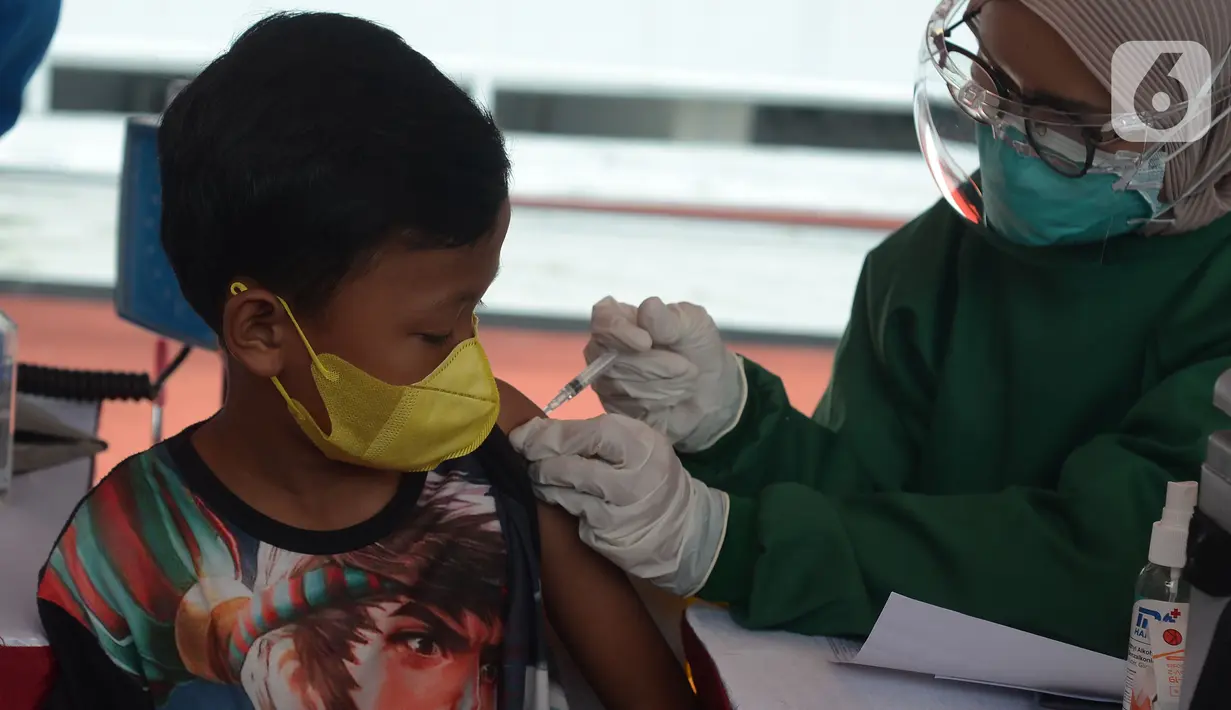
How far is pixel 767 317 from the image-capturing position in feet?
15.3

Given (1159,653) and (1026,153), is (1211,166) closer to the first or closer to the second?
(1026,153)

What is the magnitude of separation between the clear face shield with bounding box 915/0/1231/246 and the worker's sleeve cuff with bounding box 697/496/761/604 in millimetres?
372

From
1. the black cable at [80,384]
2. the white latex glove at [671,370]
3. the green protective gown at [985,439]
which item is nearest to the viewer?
the green protective gown at [985,439]

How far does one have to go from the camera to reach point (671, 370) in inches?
50.4

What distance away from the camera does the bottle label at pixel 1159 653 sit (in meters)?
0.80

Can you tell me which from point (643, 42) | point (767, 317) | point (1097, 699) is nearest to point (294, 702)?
point (1097, 699)

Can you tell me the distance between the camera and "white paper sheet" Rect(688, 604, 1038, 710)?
98 cm

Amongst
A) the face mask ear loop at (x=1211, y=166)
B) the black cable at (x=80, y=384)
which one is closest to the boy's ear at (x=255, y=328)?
the black cable at (x=80, y=384)

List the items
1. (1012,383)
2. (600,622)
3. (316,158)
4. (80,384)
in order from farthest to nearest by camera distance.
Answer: (80,384), (1012,383), (600,622), (316,158)

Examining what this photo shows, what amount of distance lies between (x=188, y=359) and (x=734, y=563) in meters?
3.13

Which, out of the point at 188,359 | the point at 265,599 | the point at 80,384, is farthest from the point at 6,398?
the point at 188,359

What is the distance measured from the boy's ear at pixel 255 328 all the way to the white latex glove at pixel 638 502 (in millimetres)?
257

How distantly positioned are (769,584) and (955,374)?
0.37 m

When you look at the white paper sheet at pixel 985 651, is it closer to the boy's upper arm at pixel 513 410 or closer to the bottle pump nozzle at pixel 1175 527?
the bottle pump nozzle at pixel 1175 527
